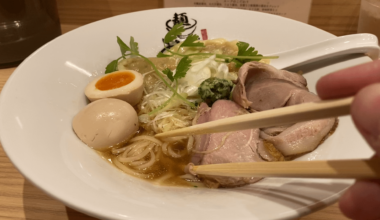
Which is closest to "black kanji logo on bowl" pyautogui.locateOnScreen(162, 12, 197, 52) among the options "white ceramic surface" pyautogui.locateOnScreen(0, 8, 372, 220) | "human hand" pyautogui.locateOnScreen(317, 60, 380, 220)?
"white ceramic surface" pyautogui.locateOnScreen(0, 8, 372, 220)

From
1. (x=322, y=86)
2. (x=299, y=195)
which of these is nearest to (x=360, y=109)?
(x=322, y=86)

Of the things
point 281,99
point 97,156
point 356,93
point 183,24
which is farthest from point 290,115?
point 183,24

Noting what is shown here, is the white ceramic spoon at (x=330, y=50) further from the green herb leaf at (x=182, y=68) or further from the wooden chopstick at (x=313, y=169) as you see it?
the wooden chopstick at (x=313, y=169)

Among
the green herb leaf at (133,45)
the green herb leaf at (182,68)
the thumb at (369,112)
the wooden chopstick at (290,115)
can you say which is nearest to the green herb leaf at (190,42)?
the green herb leaf at (182,68)

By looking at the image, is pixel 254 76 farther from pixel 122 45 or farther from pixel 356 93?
pixel 356 93

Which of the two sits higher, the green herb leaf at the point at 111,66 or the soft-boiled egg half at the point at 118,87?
the green herb leaf at the point at 111,66
